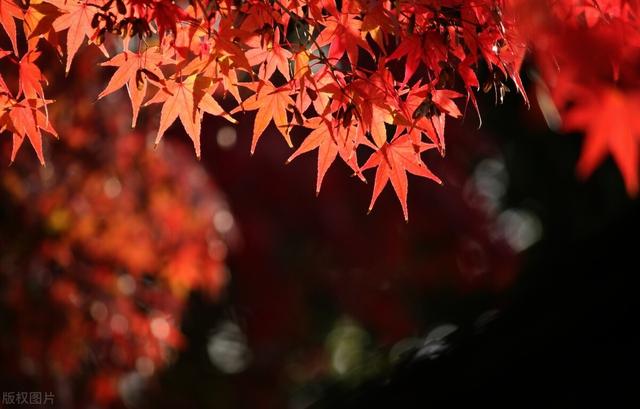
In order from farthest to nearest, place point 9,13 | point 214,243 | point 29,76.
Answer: point 214,243
point 29,76
point 9,13

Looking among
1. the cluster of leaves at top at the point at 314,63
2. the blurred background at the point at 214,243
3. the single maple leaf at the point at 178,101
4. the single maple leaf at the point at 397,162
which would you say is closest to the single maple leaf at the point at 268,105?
the cluster of leaves at top at the point at 314,63

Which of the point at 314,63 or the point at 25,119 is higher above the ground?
the point at 314,63

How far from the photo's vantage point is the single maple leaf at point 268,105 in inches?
79.4

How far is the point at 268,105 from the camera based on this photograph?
81.3 inches

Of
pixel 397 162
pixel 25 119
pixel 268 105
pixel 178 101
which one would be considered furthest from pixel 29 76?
pixel 397 162

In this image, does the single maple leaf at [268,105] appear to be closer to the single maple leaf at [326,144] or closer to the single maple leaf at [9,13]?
the single maple leaf at [326,144]

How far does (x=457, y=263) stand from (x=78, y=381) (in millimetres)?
3773

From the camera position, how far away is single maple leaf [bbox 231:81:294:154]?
202cm

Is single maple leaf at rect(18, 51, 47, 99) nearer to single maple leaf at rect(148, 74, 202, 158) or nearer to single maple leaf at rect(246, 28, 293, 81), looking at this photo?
single maple leaf at rect(148, 74, 202, 158)

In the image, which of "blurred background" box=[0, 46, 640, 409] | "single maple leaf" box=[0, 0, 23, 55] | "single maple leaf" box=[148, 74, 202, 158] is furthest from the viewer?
"blurred background" box=[0, 46, 640, 409]

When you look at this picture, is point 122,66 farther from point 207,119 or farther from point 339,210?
point 339,210

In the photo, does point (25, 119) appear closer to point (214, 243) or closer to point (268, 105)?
point (268, 105)

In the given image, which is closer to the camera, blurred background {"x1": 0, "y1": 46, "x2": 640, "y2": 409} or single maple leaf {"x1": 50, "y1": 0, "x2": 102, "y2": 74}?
single maple leaf {"x1": 50, "y1": 0, "x2": 102, "y2": 74}

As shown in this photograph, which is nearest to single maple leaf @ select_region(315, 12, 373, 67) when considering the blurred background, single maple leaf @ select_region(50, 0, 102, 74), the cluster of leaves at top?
the cluster of leaves at top
